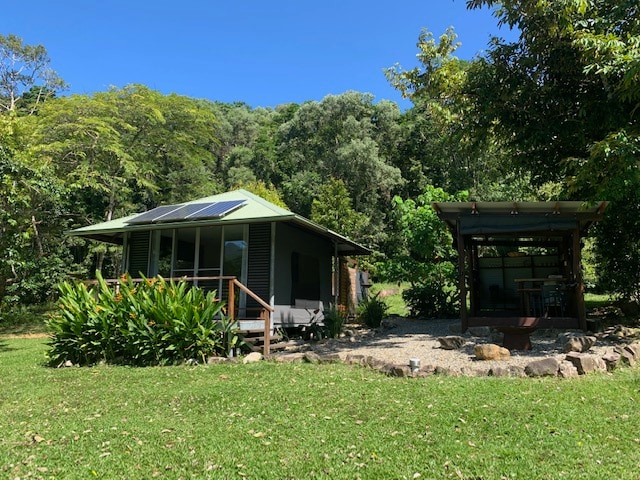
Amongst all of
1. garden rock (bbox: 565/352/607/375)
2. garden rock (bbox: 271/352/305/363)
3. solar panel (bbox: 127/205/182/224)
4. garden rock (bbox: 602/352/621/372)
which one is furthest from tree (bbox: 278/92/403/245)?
garden rock (bbox: 565/352/607/375)

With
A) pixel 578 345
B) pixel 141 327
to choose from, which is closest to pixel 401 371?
pixel 578 345

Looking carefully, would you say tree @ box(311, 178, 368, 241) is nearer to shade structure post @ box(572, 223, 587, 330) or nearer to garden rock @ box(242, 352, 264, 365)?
shade structure post @ box(572, 223, 587, 330)

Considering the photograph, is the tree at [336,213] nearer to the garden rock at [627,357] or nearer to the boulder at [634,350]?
the boulder at [634,350]

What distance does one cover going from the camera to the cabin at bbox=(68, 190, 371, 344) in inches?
406

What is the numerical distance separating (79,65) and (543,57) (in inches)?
890

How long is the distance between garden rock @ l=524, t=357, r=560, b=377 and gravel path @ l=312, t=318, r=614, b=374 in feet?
0.75

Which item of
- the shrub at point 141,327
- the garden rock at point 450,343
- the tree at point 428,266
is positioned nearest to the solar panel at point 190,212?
the shrub at point 141,327

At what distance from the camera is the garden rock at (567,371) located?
5.73 metres

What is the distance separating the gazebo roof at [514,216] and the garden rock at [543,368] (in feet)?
14.6

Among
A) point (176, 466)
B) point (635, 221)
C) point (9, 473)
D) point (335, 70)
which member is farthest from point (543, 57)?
point (335, 70)

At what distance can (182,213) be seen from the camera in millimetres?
10750

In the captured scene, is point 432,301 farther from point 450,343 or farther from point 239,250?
point 239,250

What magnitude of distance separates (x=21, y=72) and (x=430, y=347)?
30282 millimetres

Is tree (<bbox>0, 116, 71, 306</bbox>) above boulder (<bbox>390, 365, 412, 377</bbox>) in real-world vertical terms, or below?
above
